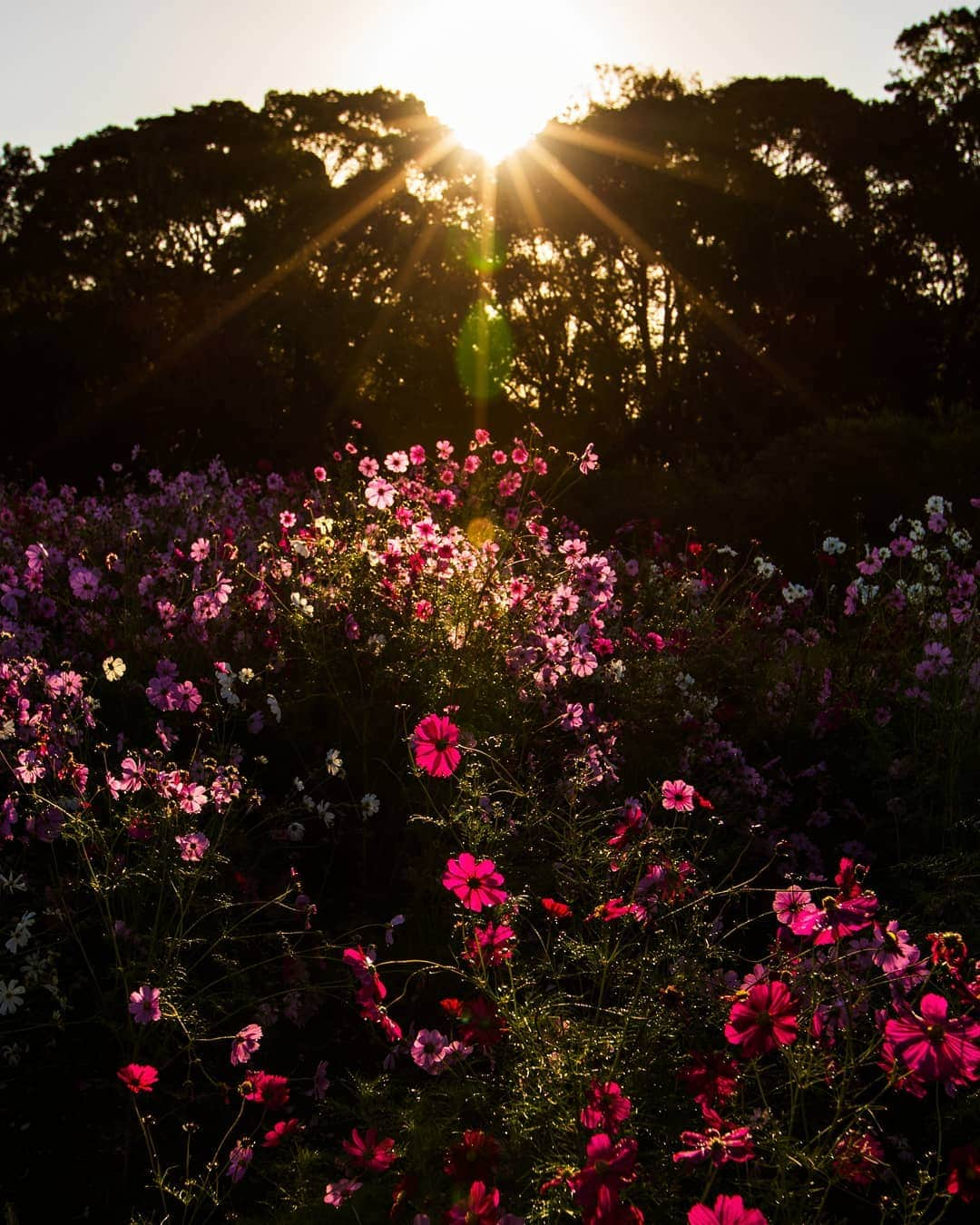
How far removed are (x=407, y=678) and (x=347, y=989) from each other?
1136 millimetres

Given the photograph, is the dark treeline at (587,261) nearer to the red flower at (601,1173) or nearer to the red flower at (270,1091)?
the red flower at (270,1091)

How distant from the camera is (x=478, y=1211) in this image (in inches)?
62.9

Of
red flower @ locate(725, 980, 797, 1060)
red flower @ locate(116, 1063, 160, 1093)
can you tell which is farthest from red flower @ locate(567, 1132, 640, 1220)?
red flower @ locate(116, 1063, 160, 1093)

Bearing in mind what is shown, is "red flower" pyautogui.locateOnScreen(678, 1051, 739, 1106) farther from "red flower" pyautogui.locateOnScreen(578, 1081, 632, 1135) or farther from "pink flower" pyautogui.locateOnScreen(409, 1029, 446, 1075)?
"pink flower" pyautogui.locateOnScreen(409, 1029, 446, 1075)

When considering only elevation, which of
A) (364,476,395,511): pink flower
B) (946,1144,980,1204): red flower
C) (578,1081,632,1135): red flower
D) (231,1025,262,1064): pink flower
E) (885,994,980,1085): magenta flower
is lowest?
(946,1144,980,1204): red flower

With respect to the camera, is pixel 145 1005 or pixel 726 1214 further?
pixel 145 1005

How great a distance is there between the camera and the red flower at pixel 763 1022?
166 centimetres

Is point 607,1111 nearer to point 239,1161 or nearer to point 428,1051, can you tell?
point 428,1051

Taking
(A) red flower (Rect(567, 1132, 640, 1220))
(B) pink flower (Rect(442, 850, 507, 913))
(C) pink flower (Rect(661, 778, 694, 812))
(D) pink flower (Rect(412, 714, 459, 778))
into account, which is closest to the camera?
(A) red flower (Rect(567, 1132, 640, 1220))

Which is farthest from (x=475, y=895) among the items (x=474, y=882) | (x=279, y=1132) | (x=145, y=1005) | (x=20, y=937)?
(x=20, y=937)

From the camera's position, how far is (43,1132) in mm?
2574

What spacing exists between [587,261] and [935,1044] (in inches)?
753

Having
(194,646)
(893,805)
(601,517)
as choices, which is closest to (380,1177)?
(893,805)

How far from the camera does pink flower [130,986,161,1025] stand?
2.34 m
